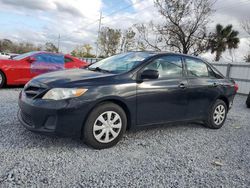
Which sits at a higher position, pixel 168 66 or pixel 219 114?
pixel 168 66

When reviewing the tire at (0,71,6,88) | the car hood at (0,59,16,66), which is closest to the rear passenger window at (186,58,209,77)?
the car hood at (0,59,16,66)

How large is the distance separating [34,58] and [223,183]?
6.87 meters

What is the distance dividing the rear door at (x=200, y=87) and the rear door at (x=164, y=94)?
180 millimetres

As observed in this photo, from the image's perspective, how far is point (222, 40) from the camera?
988 inches

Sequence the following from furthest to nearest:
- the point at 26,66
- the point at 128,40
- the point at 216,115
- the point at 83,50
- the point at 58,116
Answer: the point at 83,50
the point at 128,40
the point at 26,66
the point at 216,115
the point at 58,116

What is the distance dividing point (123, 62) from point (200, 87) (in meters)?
1.54

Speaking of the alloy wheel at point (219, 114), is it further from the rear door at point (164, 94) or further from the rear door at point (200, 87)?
the rear door at point (164, 94)

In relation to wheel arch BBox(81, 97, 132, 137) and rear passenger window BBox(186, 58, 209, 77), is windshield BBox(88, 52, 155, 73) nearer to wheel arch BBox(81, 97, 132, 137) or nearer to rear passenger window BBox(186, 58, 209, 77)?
wheel arch BBox(81, 97, 132, 137)

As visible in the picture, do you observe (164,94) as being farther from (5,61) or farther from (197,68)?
(5,61)

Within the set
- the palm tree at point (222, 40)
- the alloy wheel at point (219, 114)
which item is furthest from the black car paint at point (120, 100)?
the palm tree at point (222, 40)

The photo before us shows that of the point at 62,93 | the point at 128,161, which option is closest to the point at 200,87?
the point at 128,161

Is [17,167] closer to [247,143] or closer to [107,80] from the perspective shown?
[107,80]

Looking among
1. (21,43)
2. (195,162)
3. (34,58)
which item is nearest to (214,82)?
(195,162)

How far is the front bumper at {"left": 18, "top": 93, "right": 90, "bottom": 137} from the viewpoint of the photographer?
3.01 metres
